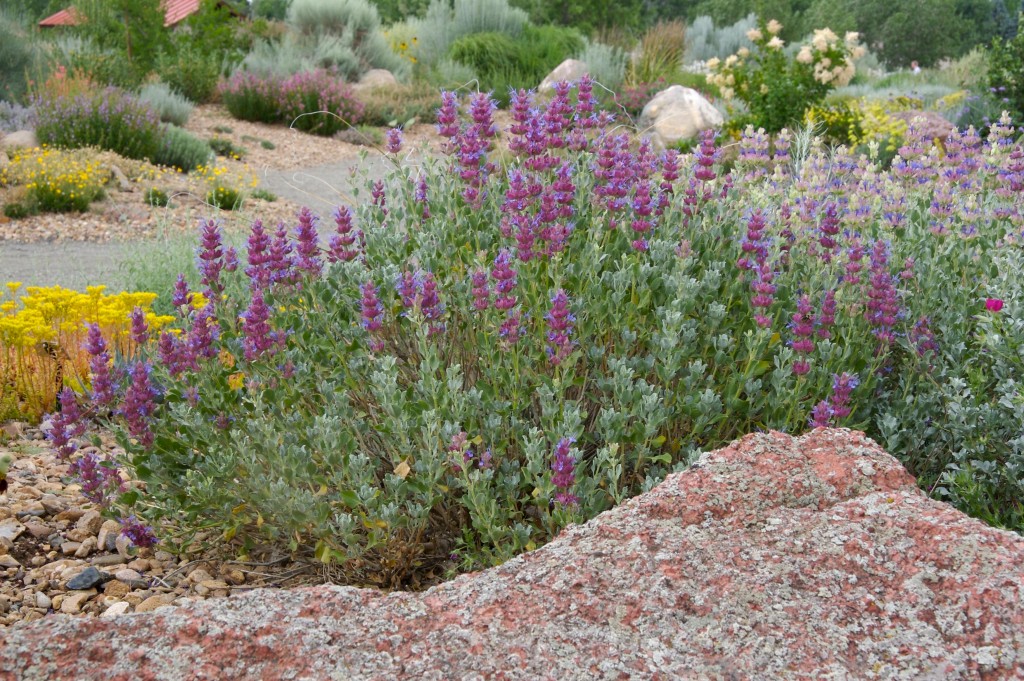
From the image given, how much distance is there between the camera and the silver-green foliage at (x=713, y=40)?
98.1 ft

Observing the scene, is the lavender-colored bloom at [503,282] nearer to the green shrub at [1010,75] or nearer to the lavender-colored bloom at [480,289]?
the lavender-colored bloom at [480,289]

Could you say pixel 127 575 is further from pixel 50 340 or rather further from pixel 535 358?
pixel 50 340

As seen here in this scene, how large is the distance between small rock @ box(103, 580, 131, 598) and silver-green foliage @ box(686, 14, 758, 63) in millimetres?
28778

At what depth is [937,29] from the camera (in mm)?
39375

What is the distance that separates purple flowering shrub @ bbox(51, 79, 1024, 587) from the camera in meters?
2.68

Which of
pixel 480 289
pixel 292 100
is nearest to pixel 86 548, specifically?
pixel 480 289

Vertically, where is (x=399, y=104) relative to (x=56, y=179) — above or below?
above

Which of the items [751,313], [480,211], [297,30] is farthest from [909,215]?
A: [297,30]

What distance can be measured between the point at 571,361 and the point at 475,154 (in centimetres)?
119

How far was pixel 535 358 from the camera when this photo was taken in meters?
2.90

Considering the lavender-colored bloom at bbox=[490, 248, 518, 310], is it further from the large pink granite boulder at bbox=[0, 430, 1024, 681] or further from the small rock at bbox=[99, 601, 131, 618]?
the small rock at bbox=[99, 601, 131, 618]

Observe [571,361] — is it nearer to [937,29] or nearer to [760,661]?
[760,661]

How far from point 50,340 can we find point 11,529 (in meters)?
1.91

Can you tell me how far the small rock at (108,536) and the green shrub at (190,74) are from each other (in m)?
17.1
